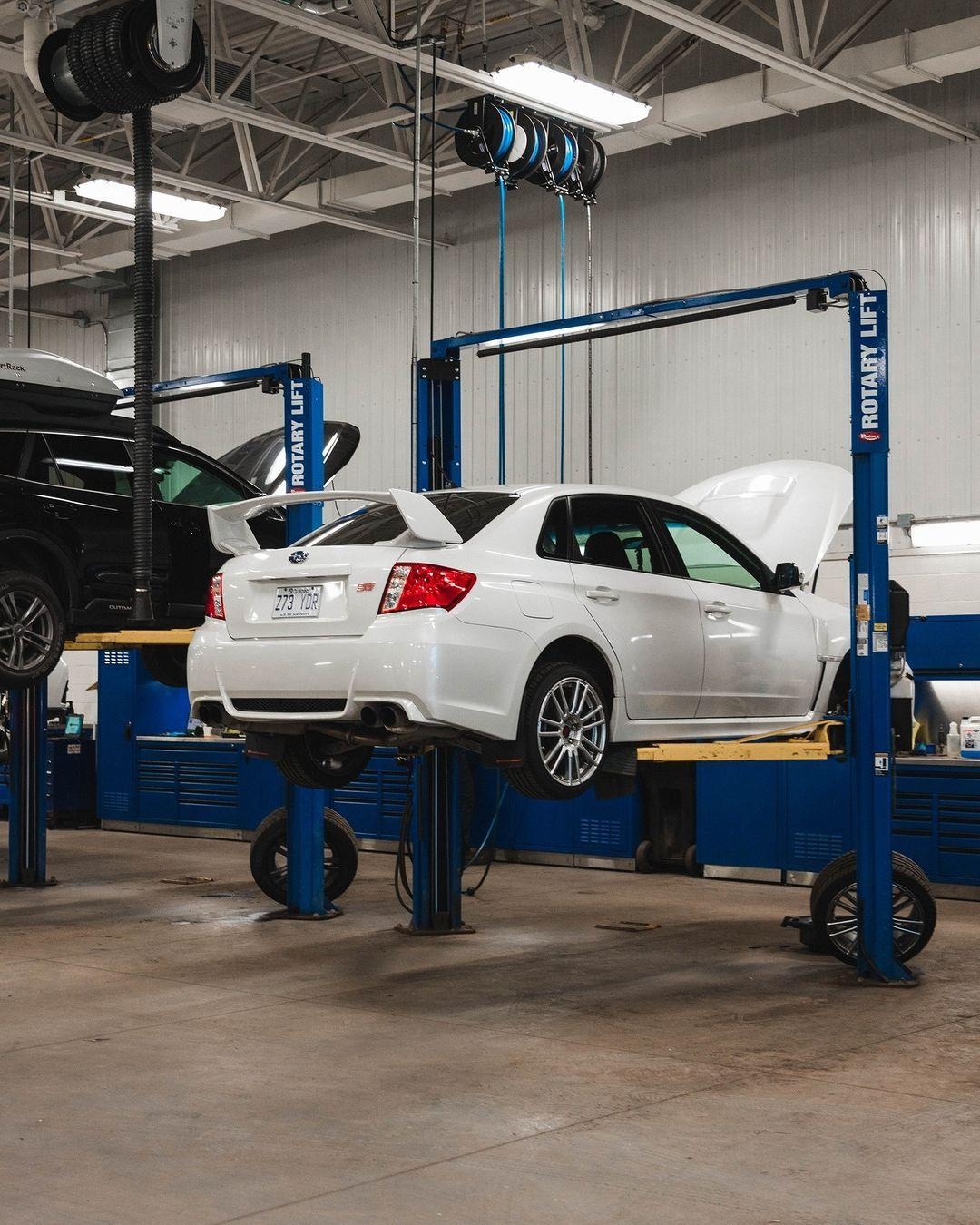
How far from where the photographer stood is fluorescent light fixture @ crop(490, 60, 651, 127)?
1155 centimetres

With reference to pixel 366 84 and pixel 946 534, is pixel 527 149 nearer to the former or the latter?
pixel 366 84

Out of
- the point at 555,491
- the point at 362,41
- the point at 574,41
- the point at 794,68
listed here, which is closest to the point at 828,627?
the point at 555,491

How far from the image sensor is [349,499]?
6.22 metres

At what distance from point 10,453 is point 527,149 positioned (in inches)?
199

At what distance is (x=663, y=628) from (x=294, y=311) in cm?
1265

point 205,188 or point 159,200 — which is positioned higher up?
point 205,188

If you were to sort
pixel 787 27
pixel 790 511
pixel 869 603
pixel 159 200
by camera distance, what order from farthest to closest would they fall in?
1. pixel 159 200
2. pixel 787 27
3. pixel 790 511
4. pixel 869 603

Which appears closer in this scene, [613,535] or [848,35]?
[613,535]

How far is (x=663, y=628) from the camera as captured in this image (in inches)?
262

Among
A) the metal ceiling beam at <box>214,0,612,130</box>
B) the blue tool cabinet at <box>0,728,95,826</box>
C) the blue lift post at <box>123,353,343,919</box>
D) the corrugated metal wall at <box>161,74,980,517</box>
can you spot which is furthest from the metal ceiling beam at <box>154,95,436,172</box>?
the blue tool cabinet at <box>0,728,95,826</box>

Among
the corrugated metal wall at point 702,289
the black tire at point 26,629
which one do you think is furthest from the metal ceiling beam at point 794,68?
the black tire at point 26,629

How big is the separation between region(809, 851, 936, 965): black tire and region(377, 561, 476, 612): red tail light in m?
2.57

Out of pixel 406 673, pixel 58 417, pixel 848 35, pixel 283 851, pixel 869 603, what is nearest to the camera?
pixel 406 673

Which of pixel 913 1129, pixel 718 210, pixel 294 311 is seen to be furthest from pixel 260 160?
pixel 913 1129
